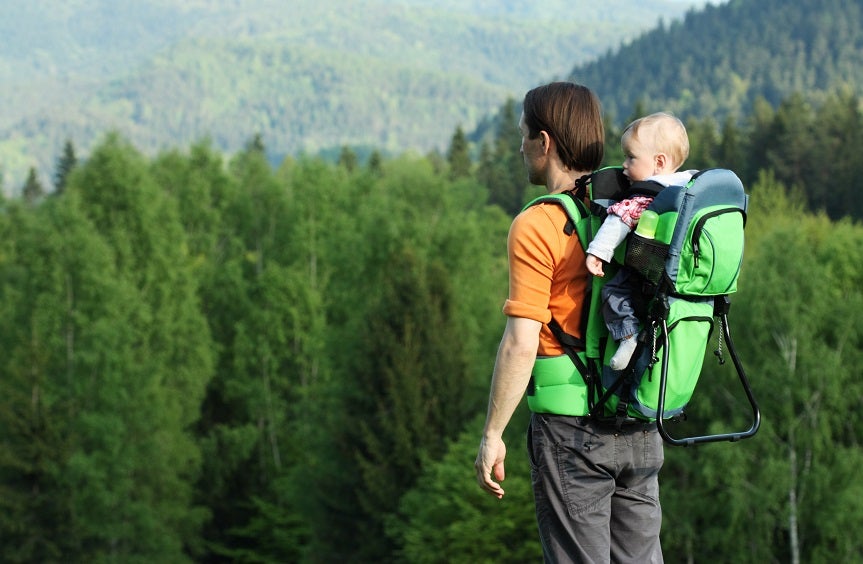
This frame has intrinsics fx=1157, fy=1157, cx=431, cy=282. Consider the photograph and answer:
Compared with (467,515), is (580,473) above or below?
above

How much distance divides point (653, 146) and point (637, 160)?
0.29 feet

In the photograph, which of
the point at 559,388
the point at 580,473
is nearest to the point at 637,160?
the point at 559,388

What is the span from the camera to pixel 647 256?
4.24 m

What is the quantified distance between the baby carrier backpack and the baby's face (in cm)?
12

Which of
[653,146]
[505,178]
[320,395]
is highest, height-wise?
[653,146]

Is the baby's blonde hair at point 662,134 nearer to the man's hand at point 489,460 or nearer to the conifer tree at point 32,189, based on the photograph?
the man's hand at point 489,460

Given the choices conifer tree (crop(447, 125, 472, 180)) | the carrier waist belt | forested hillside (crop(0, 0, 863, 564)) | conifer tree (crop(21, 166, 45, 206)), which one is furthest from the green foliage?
conifer tree (crop(21, 166, 45, 206))

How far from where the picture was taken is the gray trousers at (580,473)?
4.43m

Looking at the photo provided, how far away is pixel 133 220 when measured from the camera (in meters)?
43.2

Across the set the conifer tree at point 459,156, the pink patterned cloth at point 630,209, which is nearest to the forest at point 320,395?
the pink patterned cloth at point 630,209

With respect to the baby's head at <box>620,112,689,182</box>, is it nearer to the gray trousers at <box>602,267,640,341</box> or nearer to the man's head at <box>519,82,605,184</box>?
the man's head at <box>519,82,605,184</box>

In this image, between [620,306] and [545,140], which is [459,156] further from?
[620,306]

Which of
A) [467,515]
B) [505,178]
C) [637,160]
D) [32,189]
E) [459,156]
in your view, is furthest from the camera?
[32,189]

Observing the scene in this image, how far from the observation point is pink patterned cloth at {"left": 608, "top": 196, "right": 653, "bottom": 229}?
432 centimetres
